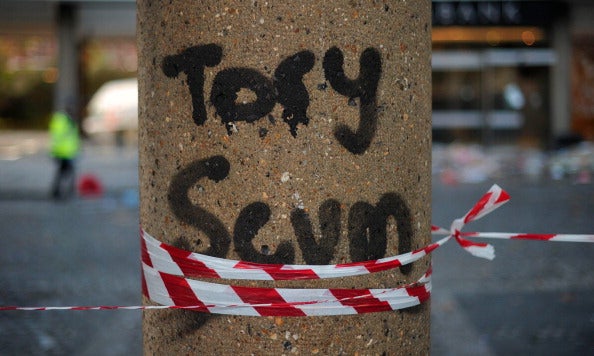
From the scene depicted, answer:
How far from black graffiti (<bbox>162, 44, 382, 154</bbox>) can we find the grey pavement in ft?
12.7

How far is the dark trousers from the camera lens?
49.5 ft

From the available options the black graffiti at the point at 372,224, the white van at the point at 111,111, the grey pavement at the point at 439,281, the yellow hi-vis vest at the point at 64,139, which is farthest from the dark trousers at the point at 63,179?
the black graffiti at the point at 372,224

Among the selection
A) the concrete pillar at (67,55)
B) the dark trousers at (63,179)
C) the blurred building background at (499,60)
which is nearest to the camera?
the dark trousers at (63,179)

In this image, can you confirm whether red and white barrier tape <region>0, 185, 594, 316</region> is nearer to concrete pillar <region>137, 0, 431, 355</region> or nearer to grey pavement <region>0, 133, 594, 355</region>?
concrete pillar <region>137, 0, 431, 355</region>

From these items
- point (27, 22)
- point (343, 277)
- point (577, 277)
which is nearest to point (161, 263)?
point (343, 277)

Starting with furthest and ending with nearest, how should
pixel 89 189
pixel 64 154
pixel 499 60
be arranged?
pixel 499 60 < pixel 89 189 < pixel 64 154

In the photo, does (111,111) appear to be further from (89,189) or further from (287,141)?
(287,141)

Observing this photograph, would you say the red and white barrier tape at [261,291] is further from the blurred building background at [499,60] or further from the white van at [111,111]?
the white van at [111,111]

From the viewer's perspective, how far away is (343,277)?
2.38 metres

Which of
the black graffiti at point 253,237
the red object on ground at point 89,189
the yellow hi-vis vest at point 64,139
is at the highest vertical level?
the yellow hi-vis vest at point 64,139

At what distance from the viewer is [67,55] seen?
2550 cm

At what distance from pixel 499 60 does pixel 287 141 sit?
22.4 metres

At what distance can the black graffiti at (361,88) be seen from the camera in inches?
91.1

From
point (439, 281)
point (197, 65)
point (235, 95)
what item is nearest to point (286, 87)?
point (235, 95)
